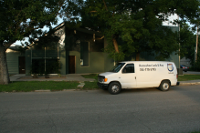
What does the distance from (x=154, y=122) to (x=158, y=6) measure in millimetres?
12323

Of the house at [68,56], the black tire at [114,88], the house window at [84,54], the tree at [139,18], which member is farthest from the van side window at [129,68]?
the house window at [84,54]

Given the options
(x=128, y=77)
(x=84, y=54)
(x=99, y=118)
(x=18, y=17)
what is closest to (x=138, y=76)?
(x=128, y=77)

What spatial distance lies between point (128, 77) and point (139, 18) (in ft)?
22.1

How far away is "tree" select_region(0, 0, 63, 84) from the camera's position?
1113 centimetres

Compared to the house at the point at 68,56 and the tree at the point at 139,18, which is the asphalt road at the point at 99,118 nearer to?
the tree at the point at 139,18

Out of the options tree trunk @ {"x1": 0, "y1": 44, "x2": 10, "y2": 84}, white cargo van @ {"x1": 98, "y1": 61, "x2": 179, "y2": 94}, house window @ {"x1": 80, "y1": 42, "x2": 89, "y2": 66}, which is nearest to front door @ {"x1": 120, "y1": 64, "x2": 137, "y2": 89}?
white cargo van @ {"x1": 98, "y1": 61, "x2": 179, "y2": 94}

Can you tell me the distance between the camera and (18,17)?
11.6 meters

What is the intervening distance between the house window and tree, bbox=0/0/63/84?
8802 millimetres

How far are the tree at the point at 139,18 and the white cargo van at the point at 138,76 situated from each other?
3.18 metres

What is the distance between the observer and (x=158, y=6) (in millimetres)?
14703

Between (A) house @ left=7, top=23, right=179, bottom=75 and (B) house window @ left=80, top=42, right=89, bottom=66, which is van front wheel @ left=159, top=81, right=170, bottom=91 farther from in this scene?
(B) house window @ left=80, top=42, right=89, bottom=66

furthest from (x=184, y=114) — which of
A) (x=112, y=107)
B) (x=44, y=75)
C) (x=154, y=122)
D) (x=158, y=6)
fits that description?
(x=44, y=75)

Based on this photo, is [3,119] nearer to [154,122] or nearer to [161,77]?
[154,122]

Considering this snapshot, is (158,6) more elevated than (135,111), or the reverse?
(158,6)
